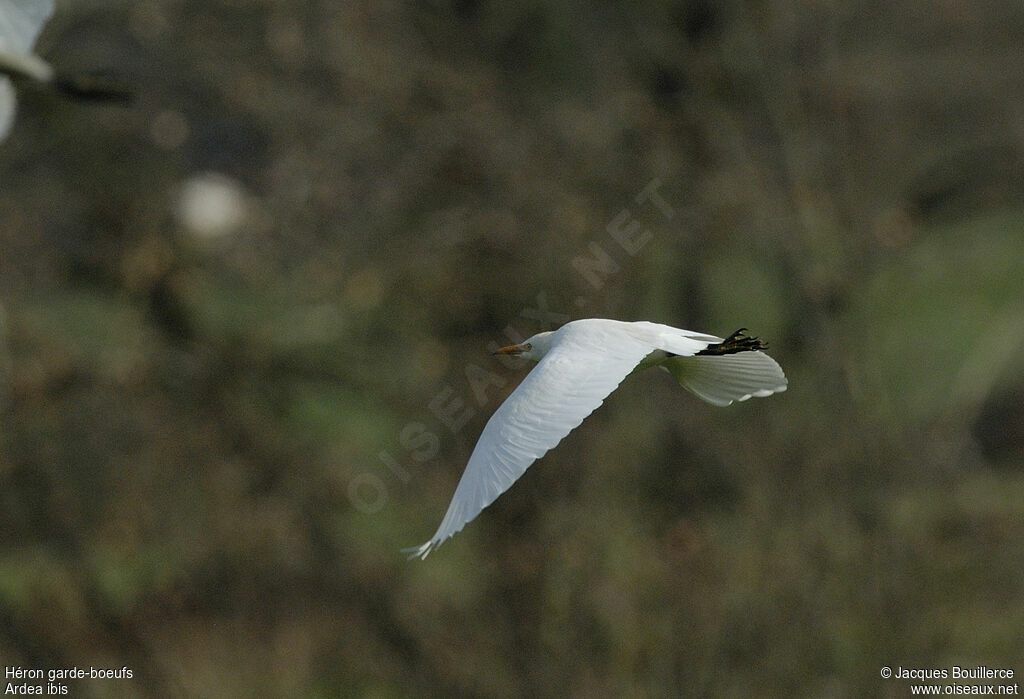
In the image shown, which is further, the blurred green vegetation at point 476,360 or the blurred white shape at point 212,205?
the blurred white shape at point 212,205

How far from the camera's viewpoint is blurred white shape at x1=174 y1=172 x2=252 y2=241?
8.30 meters

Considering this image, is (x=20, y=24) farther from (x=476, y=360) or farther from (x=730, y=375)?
(x=476, y=360)

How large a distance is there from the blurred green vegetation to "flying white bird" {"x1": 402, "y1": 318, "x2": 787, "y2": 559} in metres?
3.10

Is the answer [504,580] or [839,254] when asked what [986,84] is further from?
[504,580]

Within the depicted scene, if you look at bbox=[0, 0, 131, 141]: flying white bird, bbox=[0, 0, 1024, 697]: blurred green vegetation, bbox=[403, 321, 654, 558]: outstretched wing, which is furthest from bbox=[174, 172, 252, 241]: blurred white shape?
bbox=[403, 321, 654, 558]: outstretched wing

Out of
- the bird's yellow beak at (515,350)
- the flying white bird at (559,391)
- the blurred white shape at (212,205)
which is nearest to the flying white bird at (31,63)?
the bird's yellow beak at (515,350)

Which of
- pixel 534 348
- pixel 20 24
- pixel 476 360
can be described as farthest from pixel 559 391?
pixel 476 360

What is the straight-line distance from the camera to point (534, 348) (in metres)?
3.30

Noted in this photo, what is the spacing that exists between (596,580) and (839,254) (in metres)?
2.39

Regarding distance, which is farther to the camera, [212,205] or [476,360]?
[212,205]

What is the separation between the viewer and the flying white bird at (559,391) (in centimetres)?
252

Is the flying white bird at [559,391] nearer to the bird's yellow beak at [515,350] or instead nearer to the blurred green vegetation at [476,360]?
the bird's yellow beak at [515,350]

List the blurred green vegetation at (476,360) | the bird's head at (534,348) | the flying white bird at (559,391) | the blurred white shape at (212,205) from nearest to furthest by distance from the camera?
1. the flying white bird at (559,391)
2. the bird's head at (534,348)
3. the blurred green vegetation at (476,360)
4. the blurred white shape at (212,205)

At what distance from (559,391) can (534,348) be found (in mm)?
594
